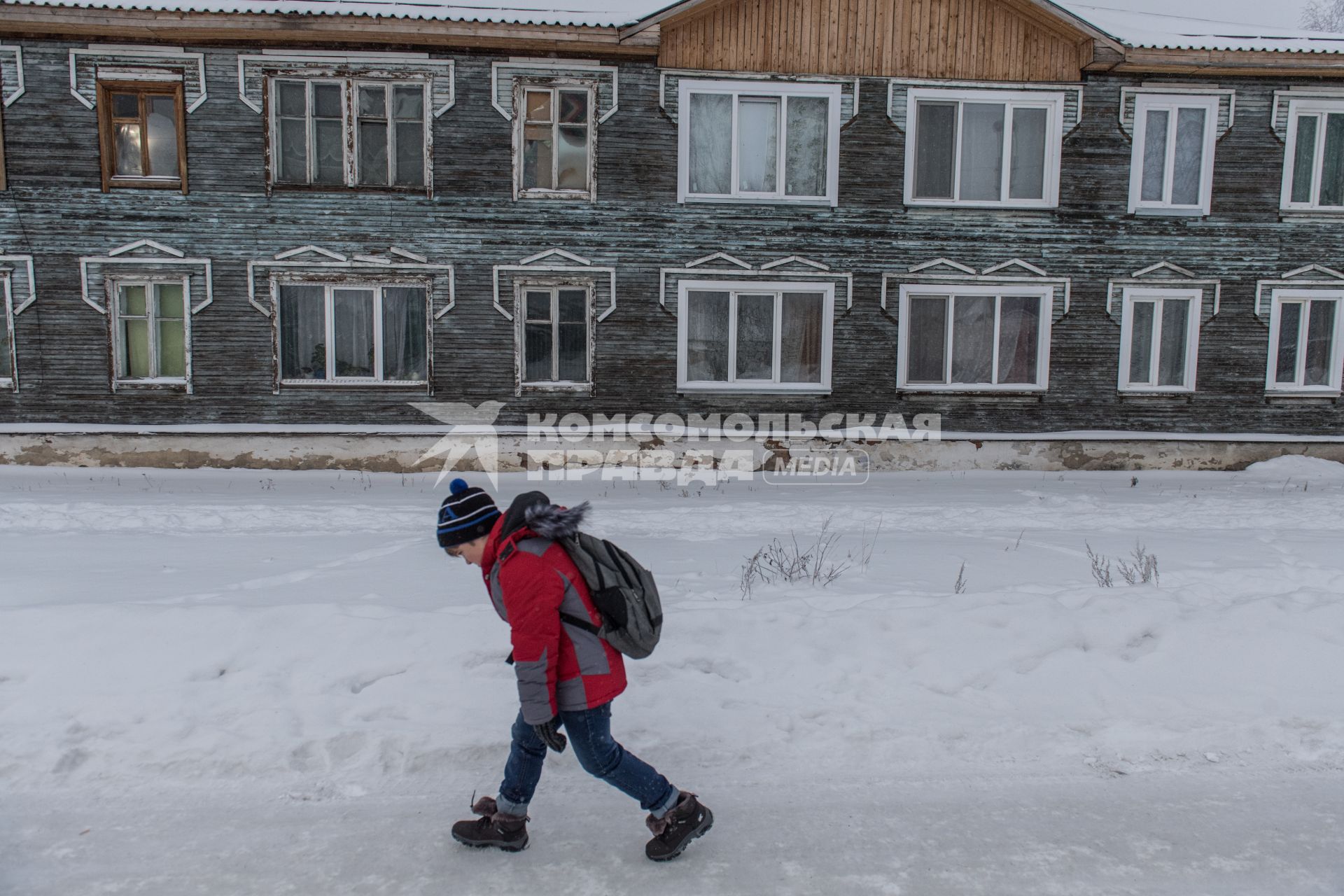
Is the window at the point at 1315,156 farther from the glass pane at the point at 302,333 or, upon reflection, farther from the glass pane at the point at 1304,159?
the glass pane at the point at 302,333

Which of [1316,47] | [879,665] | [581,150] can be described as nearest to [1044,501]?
[879,665]

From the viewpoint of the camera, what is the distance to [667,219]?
511 inches

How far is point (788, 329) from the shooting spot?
13500 millimetres

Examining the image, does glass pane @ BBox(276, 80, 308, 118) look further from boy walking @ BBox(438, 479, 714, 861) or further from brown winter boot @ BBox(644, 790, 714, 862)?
brown winter boot @ BBox(644, 790, 714, 862)

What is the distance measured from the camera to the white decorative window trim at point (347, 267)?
12.6 meters

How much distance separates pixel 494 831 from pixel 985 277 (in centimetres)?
1265

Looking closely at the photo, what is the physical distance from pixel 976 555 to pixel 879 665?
10.5 ft

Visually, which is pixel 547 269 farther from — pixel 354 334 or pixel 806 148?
pixel 806 148

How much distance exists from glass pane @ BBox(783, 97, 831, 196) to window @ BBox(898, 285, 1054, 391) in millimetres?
2530

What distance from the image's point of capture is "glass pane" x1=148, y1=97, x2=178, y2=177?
1241 cm

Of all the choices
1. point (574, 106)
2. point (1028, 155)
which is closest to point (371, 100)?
point (574, 106)

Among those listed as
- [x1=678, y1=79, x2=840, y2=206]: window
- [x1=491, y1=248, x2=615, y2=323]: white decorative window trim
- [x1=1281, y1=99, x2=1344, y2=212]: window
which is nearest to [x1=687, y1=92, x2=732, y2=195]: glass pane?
[x1=678, y1=79, x2=840, y2=206]: window

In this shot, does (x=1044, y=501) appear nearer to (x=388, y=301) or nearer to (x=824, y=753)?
(x=824, y=753)

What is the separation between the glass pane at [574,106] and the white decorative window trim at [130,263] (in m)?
6.01
